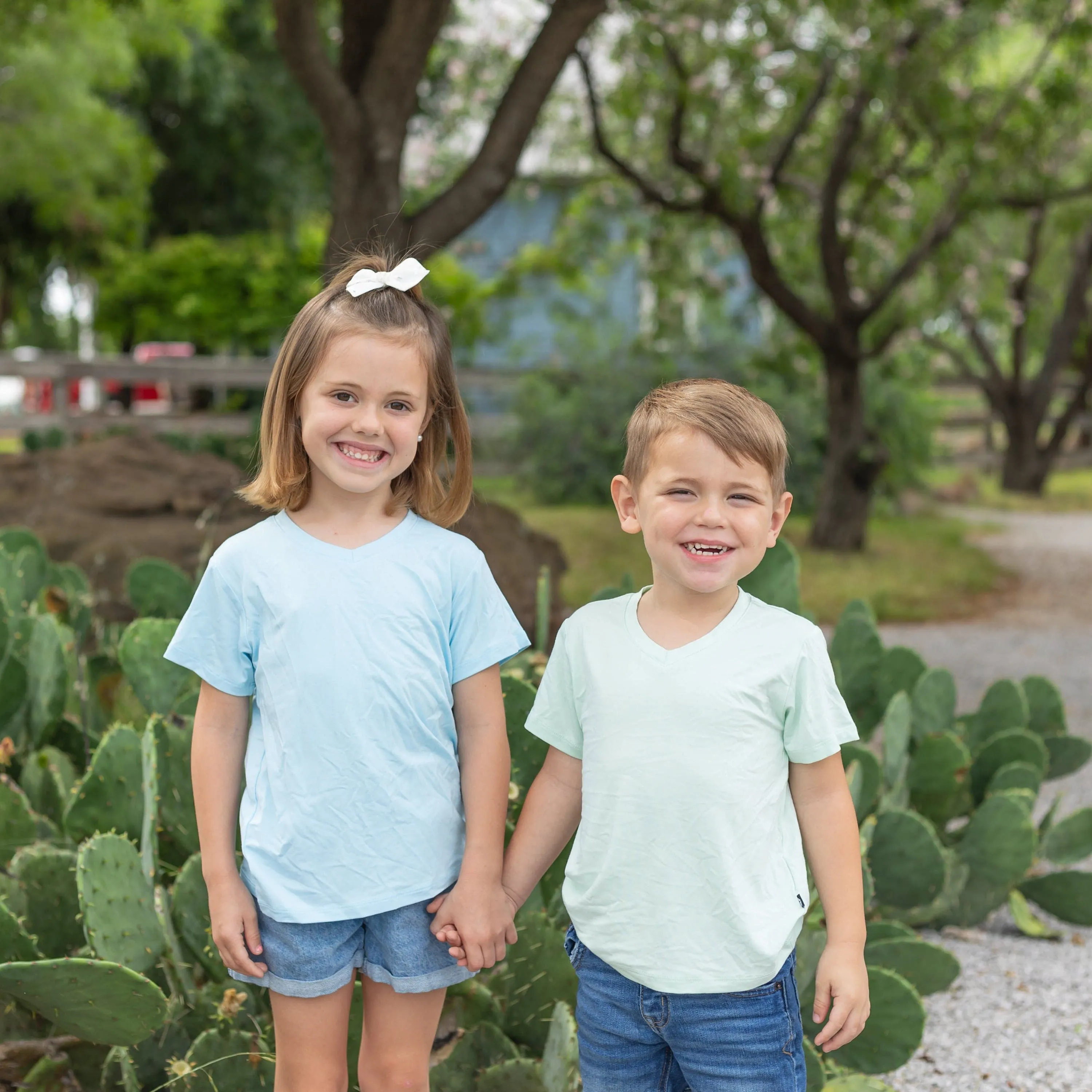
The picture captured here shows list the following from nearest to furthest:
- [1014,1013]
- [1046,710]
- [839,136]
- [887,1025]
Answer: [887,1025]
[1014,1013]
[1046,710]
[839,136]

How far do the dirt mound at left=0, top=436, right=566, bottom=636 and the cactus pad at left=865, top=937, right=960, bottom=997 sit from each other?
171cm

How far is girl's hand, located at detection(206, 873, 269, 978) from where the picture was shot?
139cm

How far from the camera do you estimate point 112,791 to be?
2.00 m

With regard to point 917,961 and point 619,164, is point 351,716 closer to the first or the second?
point 917,961

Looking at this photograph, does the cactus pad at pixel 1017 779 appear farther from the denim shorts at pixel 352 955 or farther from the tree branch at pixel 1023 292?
the tree branch at pixel 1023 292

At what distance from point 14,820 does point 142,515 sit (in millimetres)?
2599

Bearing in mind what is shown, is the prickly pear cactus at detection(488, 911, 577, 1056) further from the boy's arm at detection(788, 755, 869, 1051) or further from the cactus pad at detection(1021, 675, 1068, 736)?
the cactus pad at detection(1021, 675, 1068, 736)

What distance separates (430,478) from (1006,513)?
1265 cm

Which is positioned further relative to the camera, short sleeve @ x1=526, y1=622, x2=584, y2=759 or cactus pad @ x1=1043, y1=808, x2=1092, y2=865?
cactus pad @ x1=1043, y1=808, x2=1092, y2=865

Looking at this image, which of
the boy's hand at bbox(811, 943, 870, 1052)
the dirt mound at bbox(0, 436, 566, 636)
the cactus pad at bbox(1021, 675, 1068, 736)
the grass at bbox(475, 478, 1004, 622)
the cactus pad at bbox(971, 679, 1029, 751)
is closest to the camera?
the boy's hand at bbox(811, 943, 870, 1052)

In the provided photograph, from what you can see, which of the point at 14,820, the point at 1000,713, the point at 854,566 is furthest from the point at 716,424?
the point at 854,566

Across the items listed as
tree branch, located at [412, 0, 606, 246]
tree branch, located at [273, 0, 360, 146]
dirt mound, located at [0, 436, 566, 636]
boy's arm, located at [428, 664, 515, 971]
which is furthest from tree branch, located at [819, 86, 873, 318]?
boy's arm, located at [428, 664, 515, 971]

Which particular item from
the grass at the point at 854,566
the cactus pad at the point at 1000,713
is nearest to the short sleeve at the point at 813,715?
the cactus pad at the point at 1000,713

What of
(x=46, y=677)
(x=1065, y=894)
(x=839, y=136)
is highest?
(x=839, y=136)
